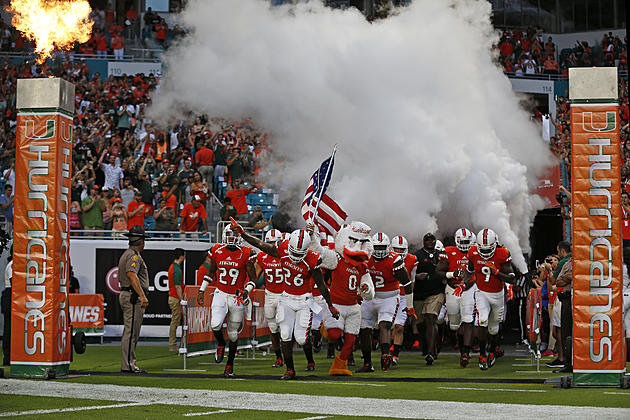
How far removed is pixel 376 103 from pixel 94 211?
7.77 meters

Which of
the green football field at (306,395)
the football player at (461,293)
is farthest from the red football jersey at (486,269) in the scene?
the green football field at (306,395)

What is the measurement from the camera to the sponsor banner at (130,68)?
95.6ft

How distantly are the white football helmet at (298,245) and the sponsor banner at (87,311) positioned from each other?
815 centimetres

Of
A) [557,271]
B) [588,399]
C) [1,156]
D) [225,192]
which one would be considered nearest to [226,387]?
[588,399]

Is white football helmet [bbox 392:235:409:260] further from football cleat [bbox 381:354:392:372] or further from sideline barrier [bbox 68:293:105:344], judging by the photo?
sideline barrier [bbox 68:293:105:344]

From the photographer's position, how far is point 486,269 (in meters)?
13.3

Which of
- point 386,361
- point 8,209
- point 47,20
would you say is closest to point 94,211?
point 8,209

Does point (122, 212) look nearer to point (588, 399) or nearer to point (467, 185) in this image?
point (467, 185)

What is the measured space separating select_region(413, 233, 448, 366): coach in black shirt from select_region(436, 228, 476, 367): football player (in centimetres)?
25

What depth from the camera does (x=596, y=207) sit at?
10578 mm

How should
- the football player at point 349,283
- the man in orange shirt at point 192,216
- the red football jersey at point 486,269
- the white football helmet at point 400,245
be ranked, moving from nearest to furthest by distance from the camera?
the football player at point 349,283 < the red football jersey at point 486,269 < the white football helmet at point 400,245 < the man in orange shirt at point 192,216

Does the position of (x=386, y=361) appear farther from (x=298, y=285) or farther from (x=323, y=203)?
(x=323, y=203)

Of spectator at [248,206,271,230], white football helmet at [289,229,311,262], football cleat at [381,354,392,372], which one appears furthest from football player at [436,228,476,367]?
spectator at [248,206,271,230]

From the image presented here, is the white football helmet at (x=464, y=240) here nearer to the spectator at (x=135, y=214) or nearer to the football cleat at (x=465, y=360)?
the football cleat at (x=465, y=360)
